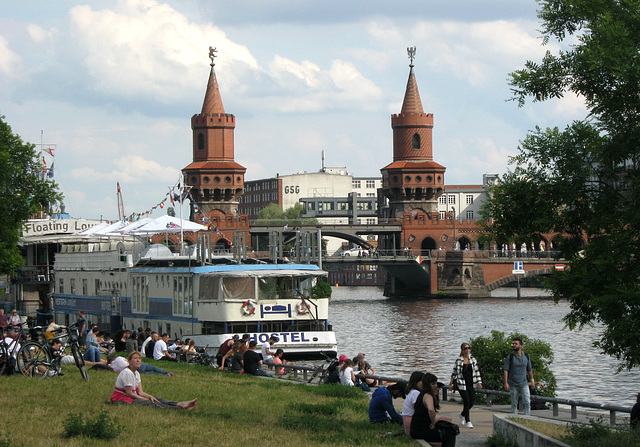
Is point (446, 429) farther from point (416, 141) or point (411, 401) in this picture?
point (416, 141)

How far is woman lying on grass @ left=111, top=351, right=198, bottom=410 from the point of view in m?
14.8

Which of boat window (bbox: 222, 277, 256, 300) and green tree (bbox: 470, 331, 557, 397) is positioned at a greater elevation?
boat window (bbox: 222, 277, 256, 300)

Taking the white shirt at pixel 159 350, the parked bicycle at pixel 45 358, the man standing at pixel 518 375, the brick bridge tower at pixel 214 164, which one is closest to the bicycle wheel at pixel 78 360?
the parked bicycle at pixel 45 358

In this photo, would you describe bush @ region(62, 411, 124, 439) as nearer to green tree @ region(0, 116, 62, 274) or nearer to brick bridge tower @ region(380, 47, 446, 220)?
green tree @ region(0, 116, 62, 274)

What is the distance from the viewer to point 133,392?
14820 millimetres

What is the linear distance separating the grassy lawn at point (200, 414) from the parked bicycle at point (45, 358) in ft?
0.89

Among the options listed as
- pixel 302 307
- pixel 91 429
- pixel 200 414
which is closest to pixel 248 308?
pixel 302 307

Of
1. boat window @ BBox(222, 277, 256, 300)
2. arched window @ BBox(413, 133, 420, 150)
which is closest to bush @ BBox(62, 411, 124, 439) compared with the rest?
boat window @ BBox(222, 277, 256, 300)

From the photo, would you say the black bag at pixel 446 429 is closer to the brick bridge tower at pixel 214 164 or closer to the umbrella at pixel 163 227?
the umbrella at pixel 163 227

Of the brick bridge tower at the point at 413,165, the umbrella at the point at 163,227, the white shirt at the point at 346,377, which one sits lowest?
the white shirt at the point at 346,377

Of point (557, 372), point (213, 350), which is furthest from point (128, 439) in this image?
point (557, 372)

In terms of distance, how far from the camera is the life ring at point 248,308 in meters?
31.4

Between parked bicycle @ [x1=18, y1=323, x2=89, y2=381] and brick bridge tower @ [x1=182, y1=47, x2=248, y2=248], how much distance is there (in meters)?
93.9

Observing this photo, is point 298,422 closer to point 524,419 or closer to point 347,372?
point 524,419
